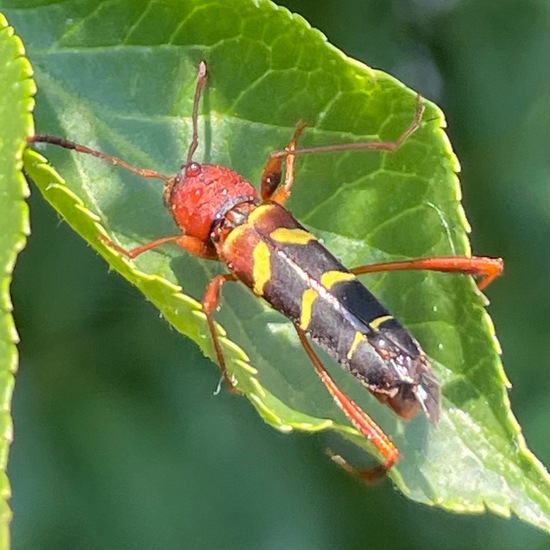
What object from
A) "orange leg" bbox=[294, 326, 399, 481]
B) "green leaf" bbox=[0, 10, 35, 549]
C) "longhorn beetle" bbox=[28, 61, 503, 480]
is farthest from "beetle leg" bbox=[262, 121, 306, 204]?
"green leaf" bbox=[0, 10, 35, 549]

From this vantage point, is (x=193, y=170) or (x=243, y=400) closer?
(x=193, y=170)

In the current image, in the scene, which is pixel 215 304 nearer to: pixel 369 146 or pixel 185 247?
pixel 185 247

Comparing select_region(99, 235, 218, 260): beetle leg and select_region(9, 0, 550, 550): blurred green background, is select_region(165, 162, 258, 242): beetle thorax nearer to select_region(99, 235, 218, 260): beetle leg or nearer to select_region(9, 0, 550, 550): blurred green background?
select_region(99, 235, 218, 260): beetle leg

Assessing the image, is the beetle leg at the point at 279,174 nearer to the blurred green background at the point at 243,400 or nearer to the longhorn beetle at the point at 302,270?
the longhorn beetle at the point at 302,270

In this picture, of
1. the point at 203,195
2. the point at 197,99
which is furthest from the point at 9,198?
the point at 203,195

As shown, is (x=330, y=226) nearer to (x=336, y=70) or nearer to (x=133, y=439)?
(x=336, y=70)

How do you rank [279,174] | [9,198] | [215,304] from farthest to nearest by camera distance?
[279,174] → [215,304] → [9,198]

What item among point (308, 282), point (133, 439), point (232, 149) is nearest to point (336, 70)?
point (232, 149)
